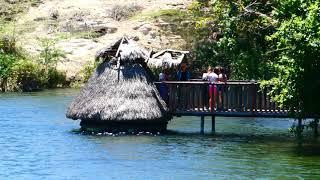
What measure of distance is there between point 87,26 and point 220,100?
26958 mm

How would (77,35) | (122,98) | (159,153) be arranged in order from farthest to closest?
(77,35) < (122,98) < (159,153)

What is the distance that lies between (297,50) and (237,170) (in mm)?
3697

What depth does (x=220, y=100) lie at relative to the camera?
1042 inches

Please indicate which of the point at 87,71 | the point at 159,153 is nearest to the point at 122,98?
the point at 159,153

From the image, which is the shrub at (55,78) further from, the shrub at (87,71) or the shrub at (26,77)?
the shrub at (87,71)

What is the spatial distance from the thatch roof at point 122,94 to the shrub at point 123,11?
1032 inches

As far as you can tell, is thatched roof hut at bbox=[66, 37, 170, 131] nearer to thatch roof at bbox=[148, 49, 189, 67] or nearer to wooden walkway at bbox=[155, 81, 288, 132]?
wooden walkway at bbox=[155, 81, 288, 132]

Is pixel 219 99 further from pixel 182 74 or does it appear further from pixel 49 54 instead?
pixel 49 54

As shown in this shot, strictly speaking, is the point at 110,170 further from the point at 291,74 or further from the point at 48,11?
the point at 48,11

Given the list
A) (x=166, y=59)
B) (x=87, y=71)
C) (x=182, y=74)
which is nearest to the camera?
(x=166, y=59)

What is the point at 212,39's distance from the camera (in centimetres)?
4869

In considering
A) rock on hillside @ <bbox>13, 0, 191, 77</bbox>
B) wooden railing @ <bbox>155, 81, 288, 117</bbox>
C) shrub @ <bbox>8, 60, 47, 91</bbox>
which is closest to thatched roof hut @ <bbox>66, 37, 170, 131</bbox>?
wooden railing @ <bbox>155, 81, 288, 117</bbox>

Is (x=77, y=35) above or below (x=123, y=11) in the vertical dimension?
below

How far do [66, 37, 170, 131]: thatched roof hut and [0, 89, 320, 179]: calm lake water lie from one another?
58 cm
